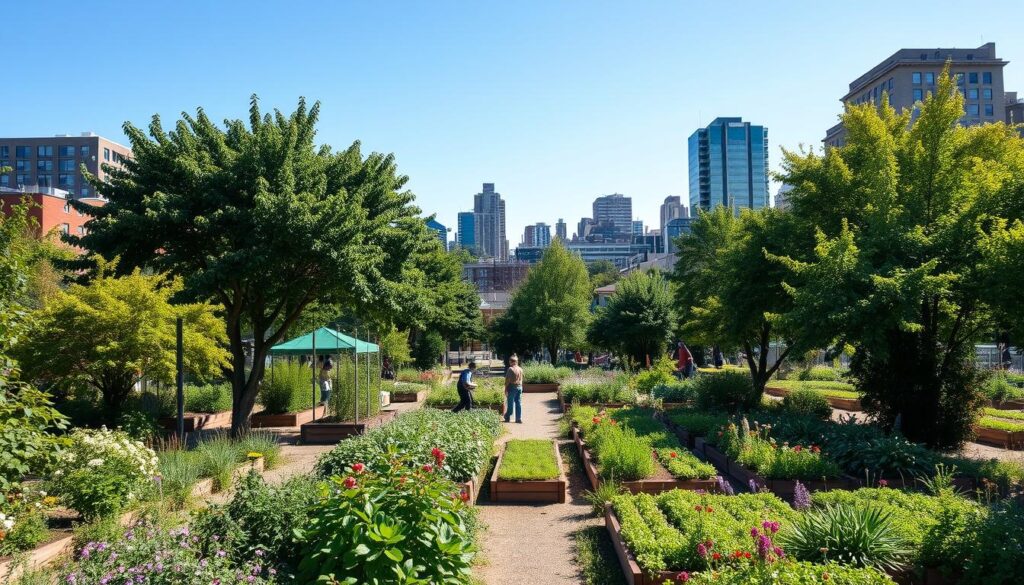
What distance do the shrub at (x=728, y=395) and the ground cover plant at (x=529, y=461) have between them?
5.48 metres

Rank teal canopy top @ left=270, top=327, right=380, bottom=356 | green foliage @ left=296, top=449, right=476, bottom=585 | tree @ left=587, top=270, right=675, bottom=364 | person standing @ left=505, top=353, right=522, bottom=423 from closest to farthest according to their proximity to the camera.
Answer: green foliage @ left=296, top=449, right=476, bottom=585 < person standing @ left=505, top=353, right=522, bottom=423 < teal canopy top @ left=270, top=327, right=380, bottom=356 < tree @ left=587, top=270, right=675, bottom=364

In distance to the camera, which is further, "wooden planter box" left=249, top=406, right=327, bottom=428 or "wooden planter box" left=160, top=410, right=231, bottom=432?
"wooden planter box" left=249, top=406, right=327, bottom=428

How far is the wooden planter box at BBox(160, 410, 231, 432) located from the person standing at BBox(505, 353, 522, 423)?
776cm

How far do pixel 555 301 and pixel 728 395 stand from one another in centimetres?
2415

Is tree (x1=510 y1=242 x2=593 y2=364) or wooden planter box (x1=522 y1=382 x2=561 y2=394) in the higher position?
tree (x1=510 y1=242 x2=593 y2=364)

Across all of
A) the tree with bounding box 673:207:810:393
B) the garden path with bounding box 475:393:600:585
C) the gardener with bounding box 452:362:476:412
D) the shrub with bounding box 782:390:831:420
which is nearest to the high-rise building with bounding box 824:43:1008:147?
the tree with bounding box 673:207:810:393

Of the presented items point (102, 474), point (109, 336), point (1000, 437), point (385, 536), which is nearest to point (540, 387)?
point (1000, 437)

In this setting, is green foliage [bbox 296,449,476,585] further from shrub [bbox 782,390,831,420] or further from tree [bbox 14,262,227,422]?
shrub [bbox 782,390,831,420]

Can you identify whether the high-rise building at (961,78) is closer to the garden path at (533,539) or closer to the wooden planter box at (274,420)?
the wooden planter box at (274,420)

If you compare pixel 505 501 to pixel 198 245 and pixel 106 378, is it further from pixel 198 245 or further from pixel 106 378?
pixel 106 378

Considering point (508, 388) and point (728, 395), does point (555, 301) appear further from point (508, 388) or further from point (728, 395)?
point (728, 395)

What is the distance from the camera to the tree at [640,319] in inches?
1299

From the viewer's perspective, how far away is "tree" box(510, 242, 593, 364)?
3994cm

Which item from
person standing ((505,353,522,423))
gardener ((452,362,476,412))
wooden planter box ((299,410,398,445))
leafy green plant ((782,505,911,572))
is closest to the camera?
leafy green plant ((782,505,911,572))
